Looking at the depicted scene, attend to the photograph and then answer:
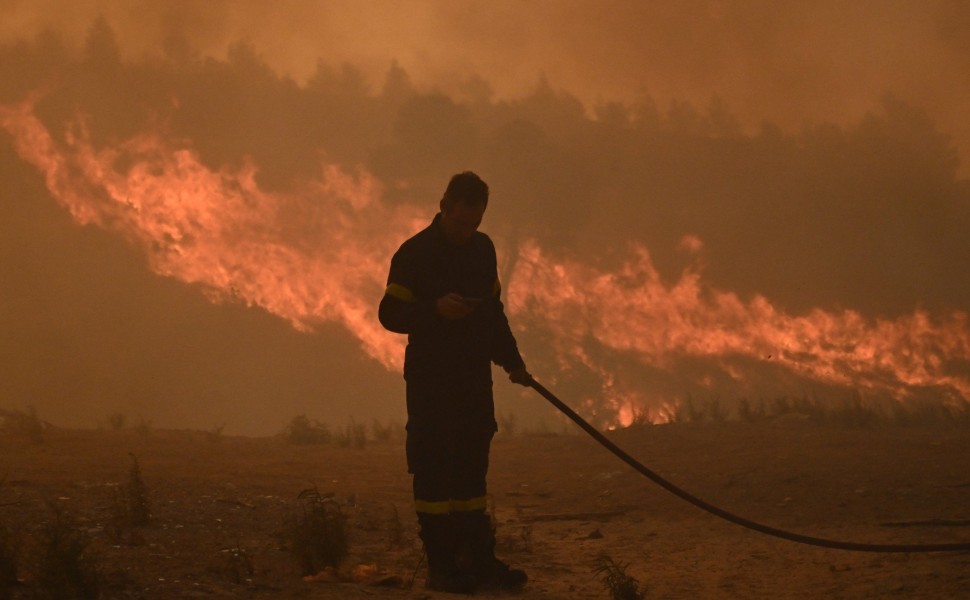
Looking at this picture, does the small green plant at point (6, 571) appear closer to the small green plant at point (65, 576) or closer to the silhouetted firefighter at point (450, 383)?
the small green plant at point (65, 576)

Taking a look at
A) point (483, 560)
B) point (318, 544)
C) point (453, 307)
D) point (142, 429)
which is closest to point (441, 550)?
point (483, 560)

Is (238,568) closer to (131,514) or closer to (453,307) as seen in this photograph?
(131,514)

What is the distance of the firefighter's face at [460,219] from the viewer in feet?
17.8

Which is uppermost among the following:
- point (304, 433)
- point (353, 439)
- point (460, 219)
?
point (460, 219)

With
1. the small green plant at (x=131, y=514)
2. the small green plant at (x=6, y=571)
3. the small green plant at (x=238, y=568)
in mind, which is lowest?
the small green plant at (x=238, y=568)

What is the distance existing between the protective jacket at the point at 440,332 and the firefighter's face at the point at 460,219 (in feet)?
0.22

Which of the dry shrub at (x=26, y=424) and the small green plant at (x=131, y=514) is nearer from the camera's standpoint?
the small green plant at (x=131, y=514)

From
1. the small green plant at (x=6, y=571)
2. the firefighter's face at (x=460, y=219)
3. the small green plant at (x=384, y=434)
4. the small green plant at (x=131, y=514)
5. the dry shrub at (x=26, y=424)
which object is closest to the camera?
the small green plant at (x=6, y=571)

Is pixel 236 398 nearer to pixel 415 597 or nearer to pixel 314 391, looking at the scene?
pixel 314 391

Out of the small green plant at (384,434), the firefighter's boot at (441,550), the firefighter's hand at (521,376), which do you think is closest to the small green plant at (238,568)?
the firefighter's boot at (441,550)

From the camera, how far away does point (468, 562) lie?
209 inches

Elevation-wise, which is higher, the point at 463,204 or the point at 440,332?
the point at 463,204

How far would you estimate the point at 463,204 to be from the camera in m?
5.42

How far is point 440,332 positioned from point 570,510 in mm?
4955
